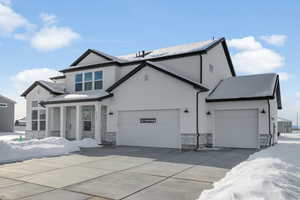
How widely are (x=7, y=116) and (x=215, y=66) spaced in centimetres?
3058

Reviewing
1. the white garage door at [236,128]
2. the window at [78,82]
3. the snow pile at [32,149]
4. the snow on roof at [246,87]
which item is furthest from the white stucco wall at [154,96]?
the snow pile at [32,149]

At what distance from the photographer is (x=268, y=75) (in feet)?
56.9

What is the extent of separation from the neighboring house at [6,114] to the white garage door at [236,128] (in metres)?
31.0

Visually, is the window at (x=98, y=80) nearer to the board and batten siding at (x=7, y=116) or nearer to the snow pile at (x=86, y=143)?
the snow pile at (x=86, y=143)

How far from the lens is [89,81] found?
66.5ft

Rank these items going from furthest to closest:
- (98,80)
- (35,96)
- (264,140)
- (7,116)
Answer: (7,116)
(35,96)
(98,80)
(264,140)

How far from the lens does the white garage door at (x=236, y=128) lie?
15.1 meters

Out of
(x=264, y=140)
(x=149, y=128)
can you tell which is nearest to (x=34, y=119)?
(x=149, y=128)

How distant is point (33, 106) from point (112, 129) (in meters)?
8.77

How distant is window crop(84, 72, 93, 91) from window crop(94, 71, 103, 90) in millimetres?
449

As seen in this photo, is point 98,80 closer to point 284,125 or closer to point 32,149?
point 32,149

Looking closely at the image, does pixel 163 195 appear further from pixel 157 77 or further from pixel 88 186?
pixel 157 77

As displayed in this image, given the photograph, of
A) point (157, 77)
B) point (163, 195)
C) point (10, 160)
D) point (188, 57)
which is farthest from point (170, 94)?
point (163, 195)

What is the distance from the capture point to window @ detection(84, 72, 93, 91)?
66.2 ft
